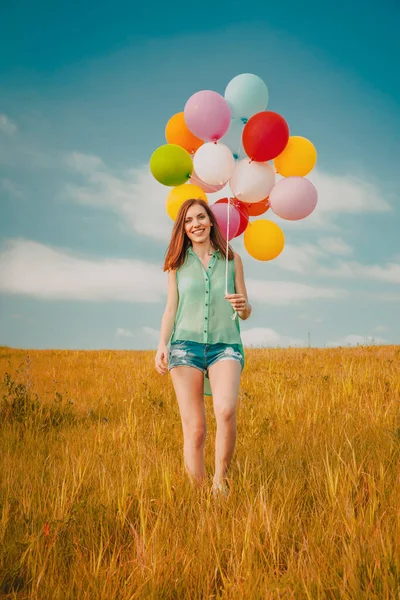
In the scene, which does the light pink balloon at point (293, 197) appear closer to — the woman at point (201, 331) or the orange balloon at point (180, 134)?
the orange balloon at point (180, 134)

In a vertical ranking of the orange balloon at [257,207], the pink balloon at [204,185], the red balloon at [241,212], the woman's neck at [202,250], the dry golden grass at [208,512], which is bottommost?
the dry golden grass at [208,512]

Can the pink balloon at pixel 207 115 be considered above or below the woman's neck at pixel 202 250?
above

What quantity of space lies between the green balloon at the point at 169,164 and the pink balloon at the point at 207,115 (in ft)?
1.02

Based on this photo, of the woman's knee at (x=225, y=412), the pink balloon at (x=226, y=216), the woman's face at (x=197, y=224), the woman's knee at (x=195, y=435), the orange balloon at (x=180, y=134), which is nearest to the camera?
the woman's knee at (x=225, y=412)

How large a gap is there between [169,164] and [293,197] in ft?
4.12

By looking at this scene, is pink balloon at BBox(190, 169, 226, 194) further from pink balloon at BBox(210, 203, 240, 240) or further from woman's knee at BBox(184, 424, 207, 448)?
woman's knee at BBox(184, 424, 207, 448)

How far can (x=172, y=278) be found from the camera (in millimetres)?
3484

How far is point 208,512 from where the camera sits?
2492 mm

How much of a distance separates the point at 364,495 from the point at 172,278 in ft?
6.06

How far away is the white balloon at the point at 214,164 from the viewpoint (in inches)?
185

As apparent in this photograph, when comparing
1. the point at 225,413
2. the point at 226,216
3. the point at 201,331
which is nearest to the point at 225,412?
the point at 225,413

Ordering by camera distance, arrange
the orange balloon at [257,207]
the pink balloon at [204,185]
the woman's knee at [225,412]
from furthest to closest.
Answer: the orange balloon at [257,207]
the pink balloon at [204,185]
the woman's knee at [225,412]

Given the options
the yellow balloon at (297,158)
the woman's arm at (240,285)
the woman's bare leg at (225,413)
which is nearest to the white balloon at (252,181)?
the yellow balloon at (297,158)

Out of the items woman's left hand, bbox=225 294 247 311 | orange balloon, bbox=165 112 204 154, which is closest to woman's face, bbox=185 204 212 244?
woman's left hand, bbox=225 294 247 311
